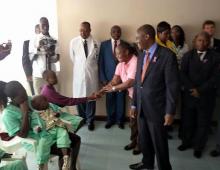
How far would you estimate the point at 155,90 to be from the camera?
2.95 meters

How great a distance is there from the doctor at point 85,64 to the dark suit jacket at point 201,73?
140cm

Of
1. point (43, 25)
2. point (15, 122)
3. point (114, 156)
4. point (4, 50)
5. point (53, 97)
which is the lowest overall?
point (114, 156)

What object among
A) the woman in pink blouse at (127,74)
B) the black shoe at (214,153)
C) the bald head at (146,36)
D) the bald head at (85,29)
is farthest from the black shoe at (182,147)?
the bald head at (85,29)

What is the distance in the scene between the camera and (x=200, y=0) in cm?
461

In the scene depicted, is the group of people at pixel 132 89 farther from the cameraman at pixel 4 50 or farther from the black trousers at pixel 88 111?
the cameraman at pixel 4 50

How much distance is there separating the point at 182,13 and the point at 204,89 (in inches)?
59.5

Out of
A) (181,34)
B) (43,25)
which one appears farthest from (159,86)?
(43,25)

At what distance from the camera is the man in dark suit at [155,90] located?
113 inches

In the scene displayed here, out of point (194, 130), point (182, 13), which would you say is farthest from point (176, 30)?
point (194, 130)

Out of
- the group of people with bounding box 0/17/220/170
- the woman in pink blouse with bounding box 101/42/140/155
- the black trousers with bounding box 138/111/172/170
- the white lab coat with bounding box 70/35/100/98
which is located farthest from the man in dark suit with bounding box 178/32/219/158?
the white lab coat with bounding box 70/35/100/98

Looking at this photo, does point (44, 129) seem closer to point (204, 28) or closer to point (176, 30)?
point (176, 30)

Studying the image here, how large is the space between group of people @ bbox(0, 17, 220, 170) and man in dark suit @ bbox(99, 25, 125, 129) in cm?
1

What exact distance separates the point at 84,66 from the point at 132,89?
3.57 feet

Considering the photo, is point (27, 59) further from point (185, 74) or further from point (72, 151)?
point (185, 74)
